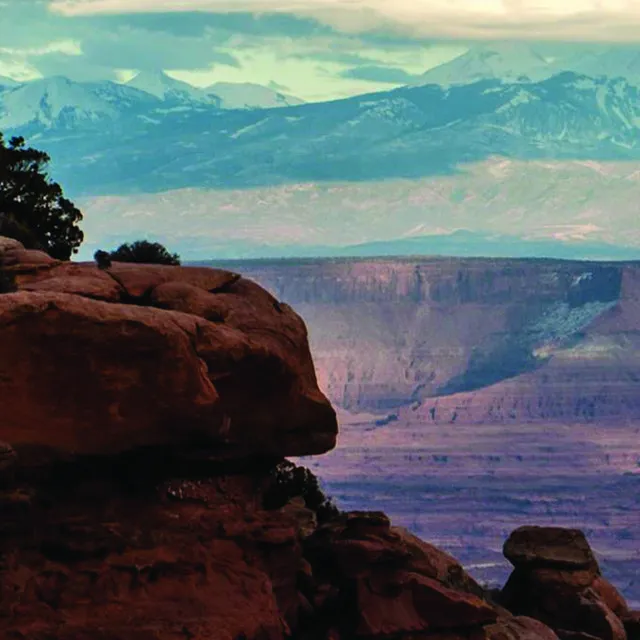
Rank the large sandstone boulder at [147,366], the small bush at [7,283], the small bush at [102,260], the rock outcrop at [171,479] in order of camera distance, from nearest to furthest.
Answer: the large sandstone boulder at [147,366], the rock outcrop at [171,479], the small bush at [7,283], the small bush at [102,260]

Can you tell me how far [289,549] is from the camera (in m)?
46.8

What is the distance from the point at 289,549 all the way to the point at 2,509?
7.86 m

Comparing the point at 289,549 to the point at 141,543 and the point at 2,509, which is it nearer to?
the point at 141,543

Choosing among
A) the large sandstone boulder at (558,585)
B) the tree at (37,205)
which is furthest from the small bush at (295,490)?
the tree at (37,205)

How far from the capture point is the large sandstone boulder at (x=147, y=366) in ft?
135

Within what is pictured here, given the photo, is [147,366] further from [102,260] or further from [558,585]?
[558,585]

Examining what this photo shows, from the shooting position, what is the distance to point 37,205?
6488cm

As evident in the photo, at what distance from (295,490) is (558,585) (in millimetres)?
7340

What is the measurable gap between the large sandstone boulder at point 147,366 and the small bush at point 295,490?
2647 mm

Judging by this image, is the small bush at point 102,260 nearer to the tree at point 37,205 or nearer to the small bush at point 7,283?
the small bush at point 7,283

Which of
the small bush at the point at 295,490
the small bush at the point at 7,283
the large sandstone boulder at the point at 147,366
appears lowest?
the small bush at the point at 295,490

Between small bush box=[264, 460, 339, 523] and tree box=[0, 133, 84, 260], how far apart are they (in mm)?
10096

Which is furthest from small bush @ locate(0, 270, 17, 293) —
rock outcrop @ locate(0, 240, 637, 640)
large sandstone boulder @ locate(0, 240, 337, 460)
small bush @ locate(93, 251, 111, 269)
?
small bush @ locate(93, 251, 111, 269)

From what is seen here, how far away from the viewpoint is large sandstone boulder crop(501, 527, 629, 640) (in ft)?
185
